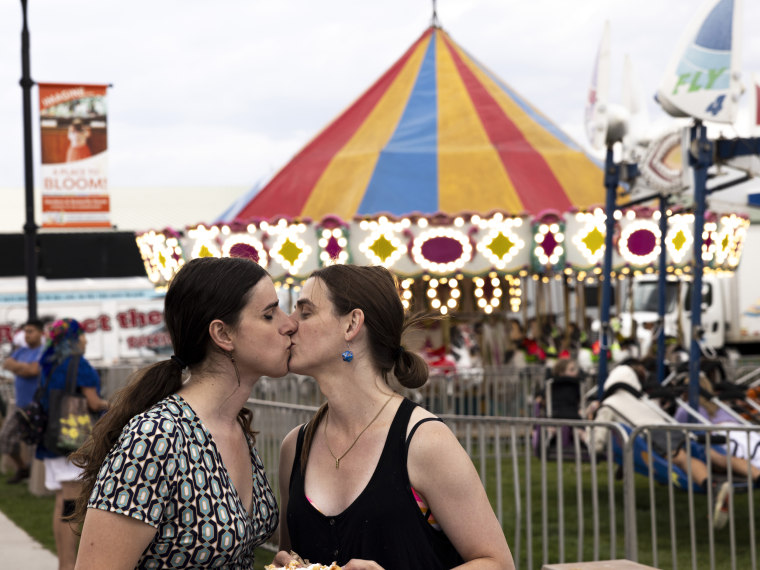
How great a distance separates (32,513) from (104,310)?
16.1m

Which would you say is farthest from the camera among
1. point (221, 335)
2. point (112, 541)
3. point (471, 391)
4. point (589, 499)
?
point (471, 391)

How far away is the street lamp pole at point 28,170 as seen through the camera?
39.4ft

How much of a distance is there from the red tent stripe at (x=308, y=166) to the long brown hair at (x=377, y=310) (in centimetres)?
1373

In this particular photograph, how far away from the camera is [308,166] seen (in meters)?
17.2

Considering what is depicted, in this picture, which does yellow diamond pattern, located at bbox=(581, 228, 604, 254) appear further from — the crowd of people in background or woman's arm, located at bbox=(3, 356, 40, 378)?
the crowd of people in background

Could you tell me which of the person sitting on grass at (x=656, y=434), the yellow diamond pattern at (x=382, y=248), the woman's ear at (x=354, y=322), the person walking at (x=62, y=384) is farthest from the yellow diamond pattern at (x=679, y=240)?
the woman's ear at (x=354, y=322)

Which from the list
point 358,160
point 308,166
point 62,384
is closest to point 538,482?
point 62,384

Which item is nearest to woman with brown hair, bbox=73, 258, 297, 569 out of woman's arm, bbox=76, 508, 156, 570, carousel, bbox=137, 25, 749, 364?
woman's arm, bbox=76, 508, 156, 570

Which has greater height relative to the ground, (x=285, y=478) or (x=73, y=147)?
(x=73, y=147)

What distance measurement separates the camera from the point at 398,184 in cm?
1639

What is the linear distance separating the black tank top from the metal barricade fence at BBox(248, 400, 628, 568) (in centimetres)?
347

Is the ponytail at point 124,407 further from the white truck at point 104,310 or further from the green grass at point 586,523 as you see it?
the white truck at point 104,310

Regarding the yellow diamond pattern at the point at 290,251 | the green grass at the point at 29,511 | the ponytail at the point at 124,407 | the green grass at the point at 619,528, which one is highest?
the yellow diamond pattern at the point at 290,251

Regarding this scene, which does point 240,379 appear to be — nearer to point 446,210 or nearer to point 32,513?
point 32,513
